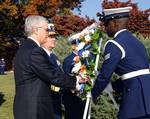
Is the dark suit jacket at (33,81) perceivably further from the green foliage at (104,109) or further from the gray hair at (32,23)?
the green foliage at (104,109)

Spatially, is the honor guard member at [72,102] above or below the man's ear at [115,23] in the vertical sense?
below

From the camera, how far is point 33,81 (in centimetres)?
677

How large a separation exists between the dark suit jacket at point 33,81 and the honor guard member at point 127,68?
25.9 inches

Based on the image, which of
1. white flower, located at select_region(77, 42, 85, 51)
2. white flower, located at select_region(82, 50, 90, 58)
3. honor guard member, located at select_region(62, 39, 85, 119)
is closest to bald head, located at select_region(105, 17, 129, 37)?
white flower, located at select_region(82, 50, 90, 58)

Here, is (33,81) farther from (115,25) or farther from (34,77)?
(115,25)

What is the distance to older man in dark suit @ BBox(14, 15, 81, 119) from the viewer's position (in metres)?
6.76

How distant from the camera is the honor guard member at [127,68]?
6461 mm

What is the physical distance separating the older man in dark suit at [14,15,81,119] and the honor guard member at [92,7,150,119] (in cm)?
66

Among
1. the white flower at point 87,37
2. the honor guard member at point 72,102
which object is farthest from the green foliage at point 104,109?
the white flower at point 87,37

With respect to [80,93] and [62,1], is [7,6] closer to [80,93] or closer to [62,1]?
[62,1]

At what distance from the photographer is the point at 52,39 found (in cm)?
840

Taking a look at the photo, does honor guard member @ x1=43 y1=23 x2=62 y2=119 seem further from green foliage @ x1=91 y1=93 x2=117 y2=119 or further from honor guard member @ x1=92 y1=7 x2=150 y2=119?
green foliage @ x1=91 y1=93 x2=117 y2=119

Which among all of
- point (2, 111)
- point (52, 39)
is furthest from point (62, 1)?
point (52, 39)

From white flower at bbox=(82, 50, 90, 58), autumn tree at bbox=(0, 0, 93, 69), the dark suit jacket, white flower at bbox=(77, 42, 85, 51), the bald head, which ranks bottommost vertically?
the dark suit jacket
